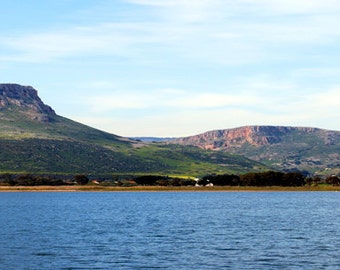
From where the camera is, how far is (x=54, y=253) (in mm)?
75812

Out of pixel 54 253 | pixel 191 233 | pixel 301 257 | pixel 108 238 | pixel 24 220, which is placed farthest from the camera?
pixel 24 220

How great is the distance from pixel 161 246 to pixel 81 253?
11.5m

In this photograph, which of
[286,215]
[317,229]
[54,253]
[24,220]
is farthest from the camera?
[286,215]

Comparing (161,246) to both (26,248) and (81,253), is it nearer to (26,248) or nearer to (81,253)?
(81,253)

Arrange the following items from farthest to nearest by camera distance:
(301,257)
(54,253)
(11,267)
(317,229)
Result: (317,229) < (54,253) < (301,257) < (11,267)

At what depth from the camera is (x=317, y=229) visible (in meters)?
104

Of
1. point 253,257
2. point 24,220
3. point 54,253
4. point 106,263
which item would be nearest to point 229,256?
point 253,257

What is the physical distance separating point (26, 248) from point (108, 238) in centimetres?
1400

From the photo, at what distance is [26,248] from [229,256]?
27.0 meters

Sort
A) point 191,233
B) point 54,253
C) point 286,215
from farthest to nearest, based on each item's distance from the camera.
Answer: point 286,215 → point 191,233 → point 54,253

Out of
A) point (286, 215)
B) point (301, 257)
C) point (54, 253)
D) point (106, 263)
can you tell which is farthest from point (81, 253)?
point (286, 215)

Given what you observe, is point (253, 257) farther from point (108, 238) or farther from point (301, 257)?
point (108, 238)

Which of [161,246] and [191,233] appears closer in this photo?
[161,246]

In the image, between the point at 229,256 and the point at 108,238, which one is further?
the point at 108,238
